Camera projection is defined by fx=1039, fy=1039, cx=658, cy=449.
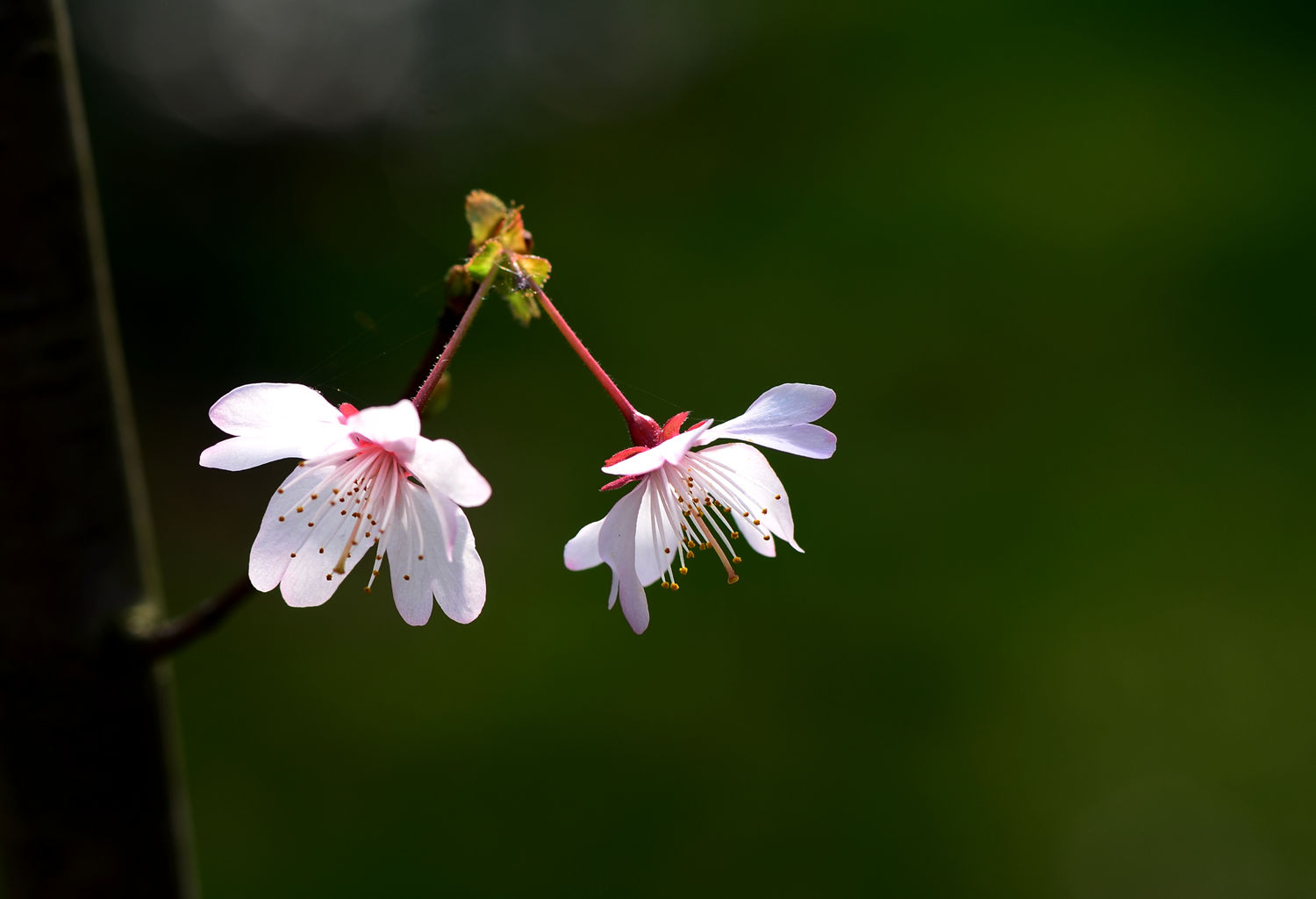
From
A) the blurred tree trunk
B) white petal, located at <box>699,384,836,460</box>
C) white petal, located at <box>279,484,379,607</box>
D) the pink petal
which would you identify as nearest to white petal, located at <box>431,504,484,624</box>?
the pink petal

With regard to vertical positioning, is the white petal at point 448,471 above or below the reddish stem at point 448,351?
below

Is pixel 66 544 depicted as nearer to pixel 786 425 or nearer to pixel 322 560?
pixel 322 560

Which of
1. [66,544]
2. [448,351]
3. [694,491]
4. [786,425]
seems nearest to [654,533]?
[694,491]

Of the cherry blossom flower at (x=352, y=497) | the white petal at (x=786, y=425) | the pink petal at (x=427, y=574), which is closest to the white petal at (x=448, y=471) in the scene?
the cherry blossom flower at (x=352, y=497)

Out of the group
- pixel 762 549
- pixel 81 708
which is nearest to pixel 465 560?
pixel 762 549

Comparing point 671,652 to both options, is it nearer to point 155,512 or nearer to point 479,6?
point 155,512

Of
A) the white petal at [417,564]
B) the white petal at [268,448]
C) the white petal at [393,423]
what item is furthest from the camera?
the white petal at [417,564]

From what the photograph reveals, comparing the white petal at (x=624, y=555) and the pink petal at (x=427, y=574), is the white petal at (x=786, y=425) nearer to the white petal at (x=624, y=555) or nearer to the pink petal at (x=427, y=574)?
the white petal at (x=624, y=555)
